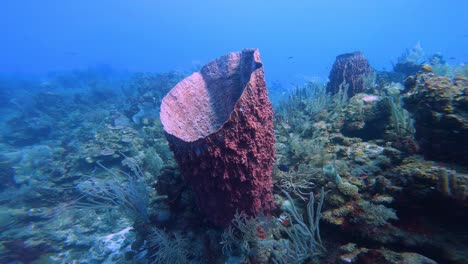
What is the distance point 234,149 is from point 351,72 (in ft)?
22.6

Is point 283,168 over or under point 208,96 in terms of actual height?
under

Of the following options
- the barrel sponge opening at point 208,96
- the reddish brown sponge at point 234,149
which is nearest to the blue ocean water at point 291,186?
the reddish brown sponge at point 234,149

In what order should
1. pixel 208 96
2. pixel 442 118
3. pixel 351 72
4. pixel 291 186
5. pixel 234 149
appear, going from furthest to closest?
pixel 351 72
pixel 208 96
pixel 291 186
pixel 442 118
pixel 234 149

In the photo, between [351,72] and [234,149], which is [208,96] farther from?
[351,72]

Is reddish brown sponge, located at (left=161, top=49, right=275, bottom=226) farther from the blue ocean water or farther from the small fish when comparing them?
the small fish

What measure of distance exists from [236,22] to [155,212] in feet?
669

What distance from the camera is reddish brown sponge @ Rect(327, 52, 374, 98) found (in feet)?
24.7

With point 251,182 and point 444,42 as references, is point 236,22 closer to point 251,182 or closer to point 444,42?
point 444,42

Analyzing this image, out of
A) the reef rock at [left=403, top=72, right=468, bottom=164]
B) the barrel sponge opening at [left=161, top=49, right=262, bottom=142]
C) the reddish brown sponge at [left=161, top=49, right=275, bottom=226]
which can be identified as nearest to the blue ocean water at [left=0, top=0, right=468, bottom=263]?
the reef rock at [left=403, top=72, right=468, bottom=164]

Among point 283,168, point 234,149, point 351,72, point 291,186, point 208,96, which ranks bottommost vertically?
point 291,186

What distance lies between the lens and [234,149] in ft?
7.77

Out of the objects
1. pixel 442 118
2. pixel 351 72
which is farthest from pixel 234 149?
pixel 351 72

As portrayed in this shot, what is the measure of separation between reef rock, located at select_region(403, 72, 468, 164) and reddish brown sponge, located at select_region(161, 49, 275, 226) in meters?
2.03

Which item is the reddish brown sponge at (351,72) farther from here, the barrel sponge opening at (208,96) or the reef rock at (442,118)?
the barrel sponge opening at (208,96)
